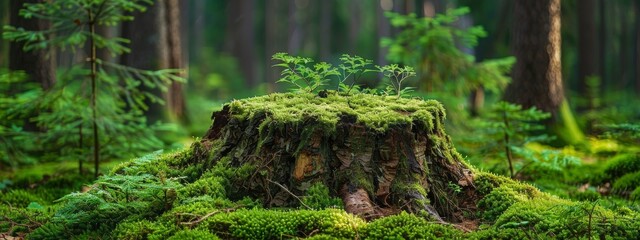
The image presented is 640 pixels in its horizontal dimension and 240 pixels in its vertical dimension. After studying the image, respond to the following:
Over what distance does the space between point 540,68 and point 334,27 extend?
3791cm

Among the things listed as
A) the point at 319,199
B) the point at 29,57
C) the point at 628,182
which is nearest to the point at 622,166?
the point at 628,182

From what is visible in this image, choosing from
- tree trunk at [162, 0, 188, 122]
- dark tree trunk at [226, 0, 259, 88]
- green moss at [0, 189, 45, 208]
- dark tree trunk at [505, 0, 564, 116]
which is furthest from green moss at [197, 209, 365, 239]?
dark tree trunk at [226, 0, 259, 88]

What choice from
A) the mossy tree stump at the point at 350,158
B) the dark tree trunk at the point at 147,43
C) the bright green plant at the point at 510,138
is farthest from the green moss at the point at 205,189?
the dark tree trunk at the point at 147,43

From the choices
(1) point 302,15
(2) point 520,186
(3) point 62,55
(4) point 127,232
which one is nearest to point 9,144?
(4) point 127,232

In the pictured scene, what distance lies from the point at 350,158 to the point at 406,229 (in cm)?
83

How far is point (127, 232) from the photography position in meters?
4.71

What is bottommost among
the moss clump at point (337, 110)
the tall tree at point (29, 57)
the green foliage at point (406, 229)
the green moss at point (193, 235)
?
the green moss at point (193, 235)

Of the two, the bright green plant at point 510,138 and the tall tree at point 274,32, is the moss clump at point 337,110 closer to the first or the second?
the bright green plant at point 510,138

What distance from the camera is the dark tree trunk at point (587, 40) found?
22.1 metres

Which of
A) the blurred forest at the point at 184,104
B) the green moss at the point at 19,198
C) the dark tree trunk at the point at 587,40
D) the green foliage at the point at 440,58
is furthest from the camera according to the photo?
the dark tree trunk at the point at 587,40

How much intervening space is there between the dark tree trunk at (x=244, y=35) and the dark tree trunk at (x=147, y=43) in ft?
71.3

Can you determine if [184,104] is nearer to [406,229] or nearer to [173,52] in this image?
[173,52]

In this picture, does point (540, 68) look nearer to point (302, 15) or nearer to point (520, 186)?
point (520, 186)

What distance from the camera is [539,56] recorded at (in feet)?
38.7
